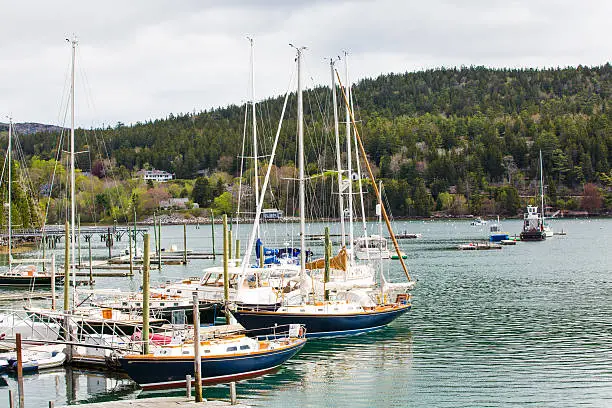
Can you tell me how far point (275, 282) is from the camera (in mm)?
51812

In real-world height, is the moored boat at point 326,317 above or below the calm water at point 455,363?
above

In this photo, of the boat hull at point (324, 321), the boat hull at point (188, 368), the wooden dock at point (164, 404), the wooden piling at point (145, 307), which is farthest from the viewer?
the boat hull at point (324, 321)

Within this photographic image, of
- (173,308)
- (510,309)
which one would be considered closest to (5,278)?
(173,308)

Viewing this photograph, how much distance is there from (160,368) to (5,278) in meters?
43.8

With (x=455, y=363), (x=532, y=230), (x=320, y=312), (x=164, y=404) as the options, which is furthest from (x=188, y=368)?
(x=532, y=230)

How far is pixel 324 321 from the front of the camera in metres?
41.9

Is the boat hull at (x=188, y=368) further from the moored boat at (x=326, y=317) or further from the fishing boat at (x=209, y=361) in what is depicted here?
the moored boat at (x=326, y=317)

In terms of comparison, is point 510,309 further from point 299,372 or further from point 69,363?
point 69,363

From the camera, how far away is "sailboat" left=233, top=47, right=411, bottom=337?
40.8 meters

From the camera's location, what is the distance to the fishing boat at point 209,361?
3133 cm

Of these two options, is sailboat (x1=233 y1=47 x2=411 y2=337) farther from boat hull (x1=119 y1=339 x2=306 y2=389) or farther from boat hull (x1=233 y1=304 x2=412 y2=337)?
boat hull (x1=119 y1=339 x2=306 y2=389)

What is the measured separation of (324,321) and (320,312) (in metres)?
0.50

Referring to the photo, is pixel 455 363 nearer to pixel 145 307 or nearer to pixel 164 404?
pixel 145 307

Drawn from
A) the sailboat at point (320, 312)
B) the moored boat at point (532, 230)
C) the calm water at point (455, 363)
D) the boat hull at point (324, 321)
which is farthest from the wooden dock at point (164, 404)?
the moored boat at point (532, 230)
